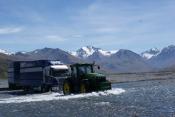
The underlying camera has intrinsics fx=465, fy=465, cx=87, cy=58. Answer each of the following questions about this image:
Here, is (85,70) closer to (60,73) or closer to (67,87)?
(67,87)

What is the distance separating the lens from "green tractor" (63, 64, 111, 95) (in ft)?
173

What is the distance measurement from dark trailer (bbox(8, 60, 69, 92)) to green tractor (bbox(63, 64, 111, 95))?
300 inches

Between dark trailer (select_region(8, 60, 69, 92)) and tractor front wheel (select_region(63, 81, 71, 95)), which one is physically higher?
dark trailer (select_region(8, 60, 69, 92))

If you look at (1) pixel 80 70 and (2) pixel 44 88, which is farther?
(2) pixel 44 88

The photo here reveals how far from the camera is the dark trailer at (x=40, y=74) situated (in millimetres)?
64169

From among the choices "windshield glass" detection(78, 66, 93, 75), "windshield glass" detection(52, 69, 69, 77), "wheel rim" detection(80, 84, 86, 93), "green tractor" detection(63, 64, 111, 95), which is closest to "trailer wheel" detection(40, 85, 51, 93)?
"windshield glass" detection(52, 69, 69, 77)

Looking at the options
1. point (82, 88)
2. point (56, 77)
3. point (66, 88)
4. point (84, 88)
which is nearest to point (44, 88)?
point (56, 77)

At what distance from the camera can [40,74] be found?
66.1 meters

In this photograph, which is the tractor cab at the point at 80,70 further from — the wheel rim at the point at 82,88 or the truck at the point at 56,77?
the wheel rim at the point at 82,88

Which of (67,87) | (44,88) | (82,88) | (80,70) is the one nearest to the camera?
(82,88)

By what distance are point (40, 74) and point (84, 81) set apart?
1463 cm

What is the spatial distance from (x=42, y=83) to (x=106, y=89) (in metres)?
14.5

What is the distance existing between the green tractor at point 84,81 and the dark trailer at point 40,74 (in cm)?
761

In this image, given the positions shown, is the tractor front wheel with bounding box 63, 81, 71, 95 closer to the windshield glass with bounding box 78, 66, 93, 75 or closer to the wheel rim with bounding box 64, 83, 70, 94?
the wheel rim with bounding box 64, 83, 70, 94
